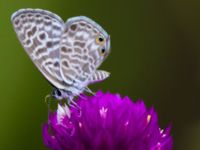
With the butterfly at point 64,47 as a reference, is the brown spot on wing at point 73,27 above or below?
above

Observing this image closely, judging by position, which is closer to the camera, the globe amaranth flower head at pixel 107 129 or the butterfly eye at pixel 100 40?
the globe amaranth flower head at pixel 107 129

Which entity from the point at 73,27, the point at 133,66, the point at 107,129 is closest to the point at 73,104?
the point at 107,129

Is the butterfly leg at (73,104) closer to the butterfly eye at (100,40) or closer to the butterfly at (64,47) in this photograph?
the butterfly at (64,47)

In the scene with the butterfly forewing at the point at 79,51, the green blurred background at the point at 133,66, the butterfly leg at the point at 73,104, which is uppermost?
the butterfly forewing at the point at 79,51

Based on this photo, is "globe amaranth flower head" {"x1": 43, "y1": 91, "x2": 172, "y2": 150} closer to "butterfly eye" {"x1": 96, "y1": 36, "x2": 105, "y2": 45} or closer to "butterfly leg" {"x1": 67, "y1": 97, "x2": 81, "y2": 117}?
"butterfly leg" {"x1": 67, "y1": 97, "x2": 81, "y2": 117}

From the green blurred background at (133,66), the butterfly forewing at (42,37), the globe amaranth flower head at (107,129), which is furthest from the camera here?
the green blurred background at (133,66)

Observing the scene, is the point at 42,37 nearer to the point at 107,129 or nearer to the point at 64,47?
the point at 64,47

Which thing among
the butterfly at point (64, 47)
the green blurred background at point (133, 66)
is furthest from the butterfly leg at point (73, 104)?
the green blurred background at point (133, 66)

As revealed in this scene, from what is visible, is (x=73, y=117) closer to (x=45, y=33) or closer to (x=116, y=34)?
(x=45, y=33)
